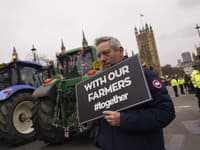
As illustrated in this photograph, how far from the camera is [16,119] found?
22.1 ft

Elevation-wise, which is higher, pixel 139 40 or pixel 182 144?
pixel 139 40

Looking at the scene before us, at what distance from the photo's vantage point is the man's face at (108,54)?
2000 mm

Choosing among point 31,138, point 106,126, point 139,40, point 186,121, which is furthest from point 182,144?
point 139,40

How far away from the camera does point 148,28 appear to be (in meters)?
101

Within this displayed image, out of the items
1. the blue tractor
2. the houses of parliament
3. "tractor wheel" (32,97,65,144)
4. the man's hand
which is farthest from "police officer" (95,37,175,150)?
the houses of parliament

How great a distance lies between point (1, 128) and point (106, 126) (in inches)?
213

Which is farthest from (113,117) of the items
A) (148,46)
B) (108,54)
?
(148,46)

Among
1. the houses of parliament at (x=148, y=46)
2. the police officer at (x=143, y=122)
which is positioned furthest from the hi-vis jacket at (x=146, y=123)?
the houses of parliament at (x=148, y=46)

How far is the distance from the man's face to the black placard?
0.08 m

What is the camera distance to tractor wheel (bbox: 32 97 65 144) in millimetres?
5738

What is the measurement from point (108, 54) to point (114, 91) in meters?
0.33

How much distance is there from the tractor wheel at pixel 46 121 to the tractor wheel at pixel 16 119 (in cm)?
97

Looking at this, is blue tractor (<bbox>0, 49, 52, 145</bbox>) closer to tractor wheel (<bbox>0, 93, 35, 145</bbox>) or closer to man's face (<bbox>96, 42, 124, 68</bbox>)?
tractor wheel (<bbox>0, 93, 35, 145</bbox>)

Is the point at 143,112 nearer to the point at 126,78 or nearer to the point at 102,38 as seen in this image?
the point at 126,78
